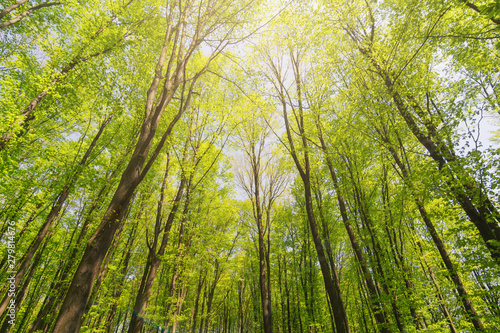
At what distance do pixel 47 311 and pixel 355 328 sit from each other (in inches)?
974

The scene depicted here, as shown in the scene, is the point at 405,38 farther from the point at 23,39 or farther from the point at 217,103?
the point at 23,39

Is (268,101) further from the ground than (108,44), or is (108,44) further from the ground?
(108,44)

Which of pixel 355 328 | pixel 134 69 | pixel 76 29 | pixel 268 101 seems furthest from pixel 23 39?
pixel 355 328

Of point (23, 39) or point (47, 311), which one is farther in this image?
point (47, 311)

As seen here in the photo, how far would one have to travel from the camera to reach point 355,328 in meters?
19.6

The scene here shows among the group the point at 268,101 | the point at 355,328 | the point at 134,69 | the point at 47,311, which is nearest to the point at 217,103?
the point at 268,101

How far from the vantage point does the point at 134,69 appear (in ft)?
33.7

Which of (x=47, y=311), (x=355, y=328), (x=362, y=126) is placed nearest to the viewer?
(x=362, y=126)

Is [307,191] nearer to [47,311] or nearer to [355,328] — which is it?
[47,311]

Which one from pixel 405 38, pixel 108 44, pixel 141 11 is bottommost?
pixel 405 38

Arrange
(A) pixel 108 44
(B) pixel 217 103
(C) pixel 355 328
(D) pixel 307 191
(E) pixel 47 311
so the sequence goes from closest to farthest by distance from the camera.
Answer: (D) pixel 307 191, (A) pixel 108 44, (E) pixel 47 311, (B) pixel 217 103, (C) pixel 355 328

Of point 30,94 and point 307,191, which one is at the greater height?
point 30,94

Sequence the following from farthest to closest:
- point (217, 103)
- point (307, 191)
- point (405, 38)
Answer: point (217, 103) < point (307, 191) < point (405, 38)

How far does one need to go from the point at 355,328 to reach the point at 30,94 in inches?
1175
